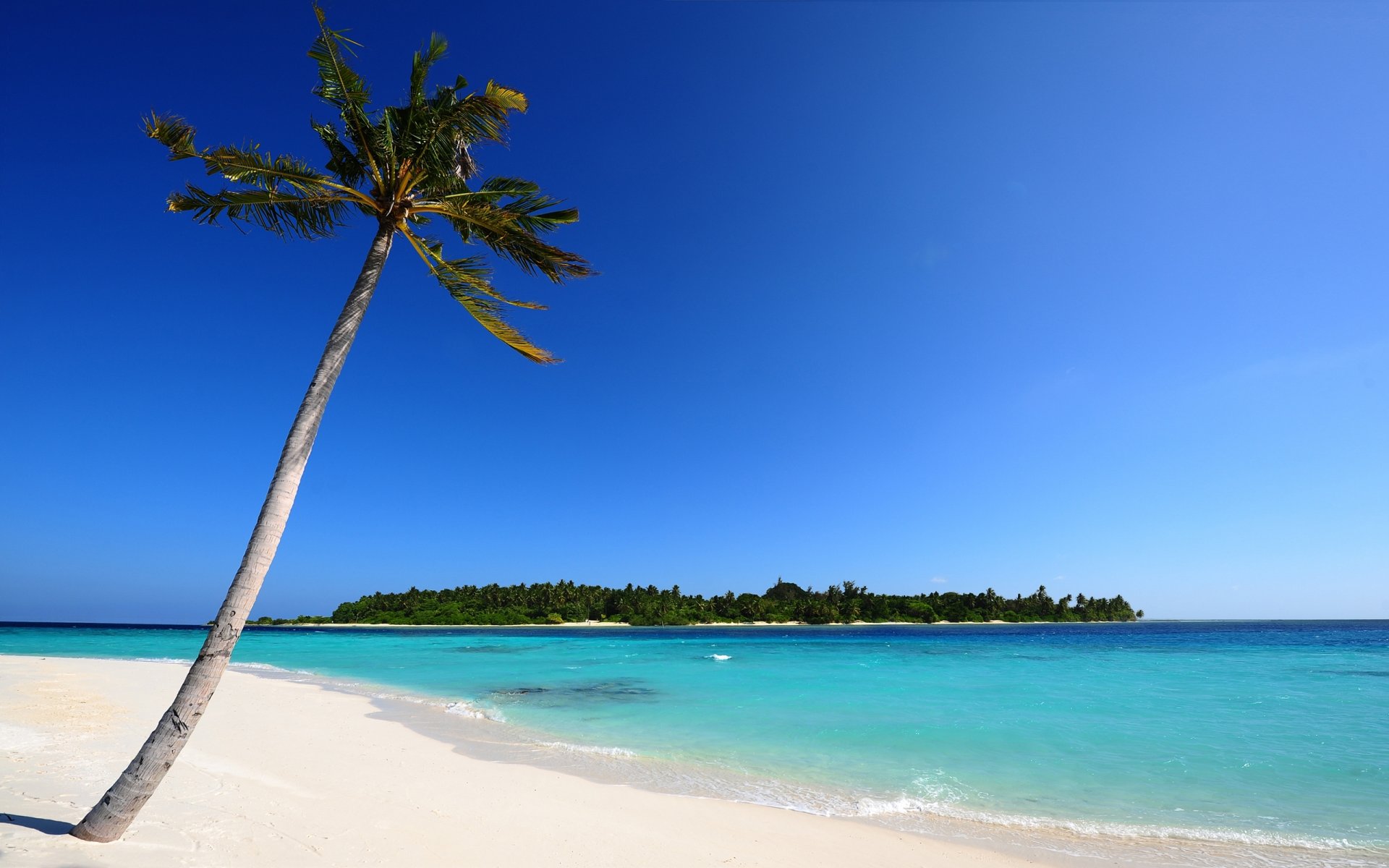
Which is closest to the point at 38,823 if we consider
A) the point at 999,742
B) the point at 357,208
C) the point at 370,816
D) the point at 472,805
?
the point at 370,816

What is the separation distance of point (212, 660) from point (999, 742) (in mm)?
14409

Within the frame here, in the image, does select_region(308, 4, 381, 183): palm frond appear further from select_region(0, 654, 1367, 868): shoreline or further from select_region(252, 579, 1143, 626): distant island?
select_region(252, 579, 1143, 626): distant island

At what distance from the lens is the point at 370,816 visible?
7.12m

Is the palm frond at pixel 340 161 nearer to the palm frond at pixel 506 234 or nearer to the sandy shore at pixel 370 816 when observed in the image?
the palm frond at pixel 506 234

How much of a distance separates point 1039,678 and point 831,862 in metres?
24.8

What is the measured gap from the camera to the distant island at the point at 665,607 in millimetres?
125375

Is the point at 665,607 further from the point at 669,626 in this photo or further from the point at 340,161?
the point at 340,161

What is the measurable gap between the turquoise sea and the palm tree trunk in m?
6.53

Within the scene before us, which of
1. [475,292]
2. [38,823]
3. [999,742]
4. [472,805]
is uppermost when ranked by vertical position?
[475,292]

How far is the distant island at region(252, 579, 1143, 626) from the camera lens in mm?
125375

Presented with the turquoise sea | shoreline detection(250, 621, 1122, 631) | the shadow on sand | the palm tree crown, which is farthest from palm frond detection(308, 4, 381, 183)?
shoreline detection(250, 621, 1122, 631)

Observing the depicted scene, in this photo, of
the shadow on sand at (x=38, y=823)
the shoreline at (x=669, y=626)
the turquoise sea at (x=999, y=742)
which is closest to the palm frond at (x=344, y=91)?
the shadow on sand at (x=38, y=823)

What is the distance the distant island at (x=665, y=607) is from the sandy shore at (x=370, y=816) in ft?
383

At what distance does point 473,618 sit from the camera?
123188 millimetres
